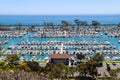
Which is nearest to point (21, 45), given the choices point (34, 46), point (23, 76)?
point (34, 46)

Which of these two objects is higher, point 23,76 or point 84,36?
point 23,76

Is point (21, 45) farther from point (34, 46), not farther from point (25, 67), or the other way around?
point (25, 67)

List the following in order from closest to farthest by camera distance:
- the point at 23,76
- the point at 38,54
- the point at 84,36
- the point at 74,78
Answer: the point at 23,76 < the point at 74,78 < the point at 38,54 < the point at 84,36

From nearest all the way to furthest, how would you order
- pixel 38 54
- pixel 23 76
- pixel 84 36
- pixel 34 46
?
pixel 23 76 → pixel 38 54 → pixel 34 46 → pixel 84 36

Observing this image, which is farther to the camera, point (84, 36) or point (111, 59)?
point (84, 36)

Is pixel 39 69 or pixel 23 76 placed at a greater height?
pixel 23 76

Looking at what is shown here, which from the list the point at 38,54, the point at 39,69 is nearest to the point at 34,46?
the point at 38,54

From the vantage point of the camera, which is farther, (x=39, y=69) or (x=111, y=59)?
(x=111, y=59)

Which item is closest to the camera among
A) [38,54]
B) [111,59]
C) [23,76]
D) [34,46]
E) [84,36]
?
[23,76]

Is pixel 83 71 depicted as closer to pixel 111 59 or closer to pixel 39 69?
pixel 39 69
